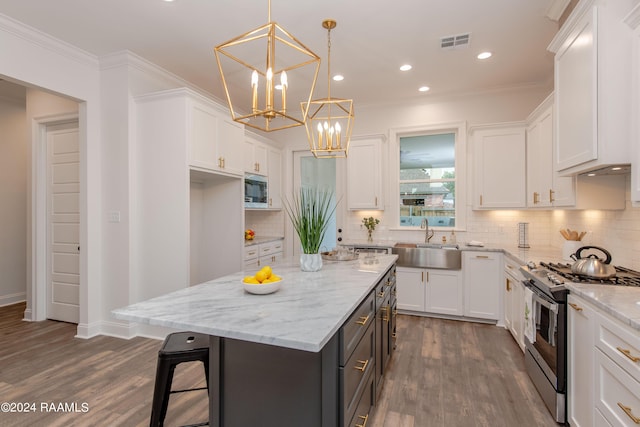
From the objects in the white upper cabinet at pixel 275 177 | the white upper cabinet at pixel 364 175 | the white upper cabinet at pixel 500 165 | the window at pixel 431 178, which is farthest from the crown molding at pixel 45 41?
the white upper cabinet at pixel 500 165

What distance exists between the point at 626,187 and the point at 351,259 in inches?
87.5

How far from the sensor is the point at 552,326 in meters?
2.09

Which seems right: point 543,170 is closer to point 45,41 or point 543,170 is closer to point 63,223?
point 45,41

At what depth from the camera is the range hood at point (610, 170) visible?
208cm

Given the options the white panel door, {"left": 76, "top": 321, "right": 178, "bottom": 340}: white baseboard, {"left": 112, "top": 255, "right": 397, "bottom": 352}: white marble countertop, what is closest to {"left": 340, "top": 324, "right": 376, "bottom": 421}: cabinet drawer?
{"left": 112, "top": 255, "right": 397, "bottom": 352}: white marble countertop

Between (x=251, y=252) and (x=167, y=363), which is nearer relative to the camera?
(x=167, y=363)

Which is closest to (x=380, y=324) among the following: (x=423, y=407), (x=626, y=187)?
(x=423, y=407)

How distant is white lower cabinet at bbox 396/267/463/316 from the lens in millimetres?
4066

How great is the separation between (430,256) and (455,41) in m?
2.46

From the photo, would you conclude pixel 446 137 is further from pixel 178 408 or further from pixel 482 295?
pixel 178 408

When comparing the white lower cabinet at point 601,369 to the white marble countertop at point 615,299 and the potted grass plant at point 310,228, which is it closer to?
the white marble countertop at point 615,299

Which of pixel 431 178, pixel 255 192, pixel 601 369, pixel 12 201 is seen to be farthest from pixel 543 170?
pixel 12 201

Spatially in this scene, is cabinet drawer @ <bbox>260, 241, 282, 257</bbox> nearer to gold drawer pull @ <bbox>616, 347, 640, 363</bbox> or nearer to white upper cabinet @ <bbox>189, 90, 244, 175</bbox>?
white upper cabinet @ <bbox>189, 90, 244, 175</bbox>

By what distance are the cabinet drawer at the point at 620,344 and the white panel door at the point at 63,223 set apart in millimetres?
4853
